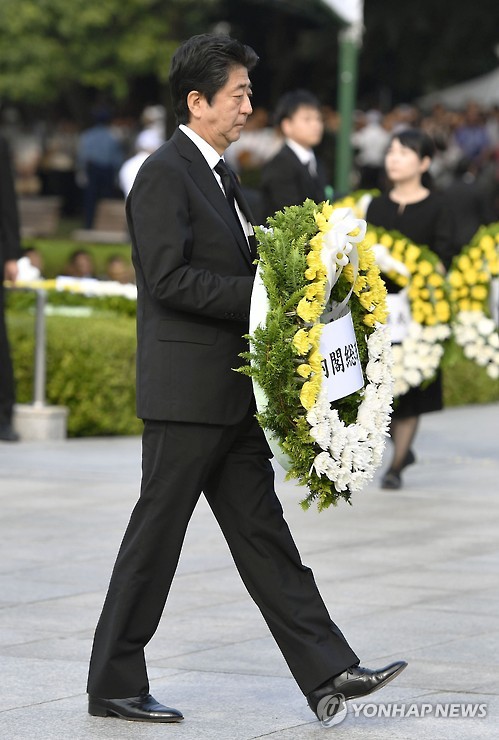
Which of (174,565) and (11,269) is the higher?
(11,269)

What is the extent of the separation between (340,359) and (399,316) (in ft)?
16.0

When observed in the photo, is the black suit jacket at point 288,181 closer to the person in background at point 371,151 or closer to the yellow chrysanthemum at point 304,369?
the yellow chrysanthemum at point 304,369

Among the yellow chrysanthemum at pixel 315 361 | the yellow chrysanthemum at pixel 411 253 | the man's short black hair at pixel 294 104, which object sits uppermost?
the man's short black hair at pixel 294 104

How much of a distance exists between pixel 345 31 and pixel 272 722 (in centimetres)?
1078

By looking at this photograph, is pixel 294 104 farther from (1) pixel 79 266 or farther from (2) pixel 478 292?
(1) pixel 79 266

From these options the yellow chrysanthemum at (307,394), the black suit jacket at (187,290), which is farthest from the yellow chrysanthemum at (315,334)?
the black suit jacket at (187,290)

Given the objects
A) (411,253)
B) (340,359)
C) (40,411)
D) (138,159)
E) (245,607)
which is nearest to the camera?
(340,359)

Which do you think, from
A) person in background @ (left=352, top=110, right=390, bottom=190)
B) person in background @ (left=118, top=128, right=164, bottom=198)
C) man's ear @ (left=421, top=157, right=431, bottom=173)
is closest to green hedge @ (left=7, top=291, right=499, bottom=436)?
man's ear @ (left=421, top=157, right=431, bottom=173)

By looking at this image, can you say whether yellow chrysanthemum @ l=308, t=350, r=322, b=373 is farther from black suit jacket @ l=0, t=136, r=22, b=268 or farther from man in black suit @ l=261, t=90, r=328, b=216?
black suit jacket @ l=0, t=136, r=22, b=268

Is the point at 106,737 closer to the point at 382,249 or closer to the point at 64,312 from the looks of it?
the point at 382,249

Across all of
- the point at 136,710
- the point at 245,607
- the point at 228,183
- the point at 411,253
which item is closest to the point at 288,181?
the point at 411,253

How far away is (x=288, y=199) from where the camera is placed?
10.1 m

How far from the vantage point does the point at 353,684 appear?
4.79 m

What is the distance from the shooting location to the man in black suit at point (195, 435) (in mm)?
4816
